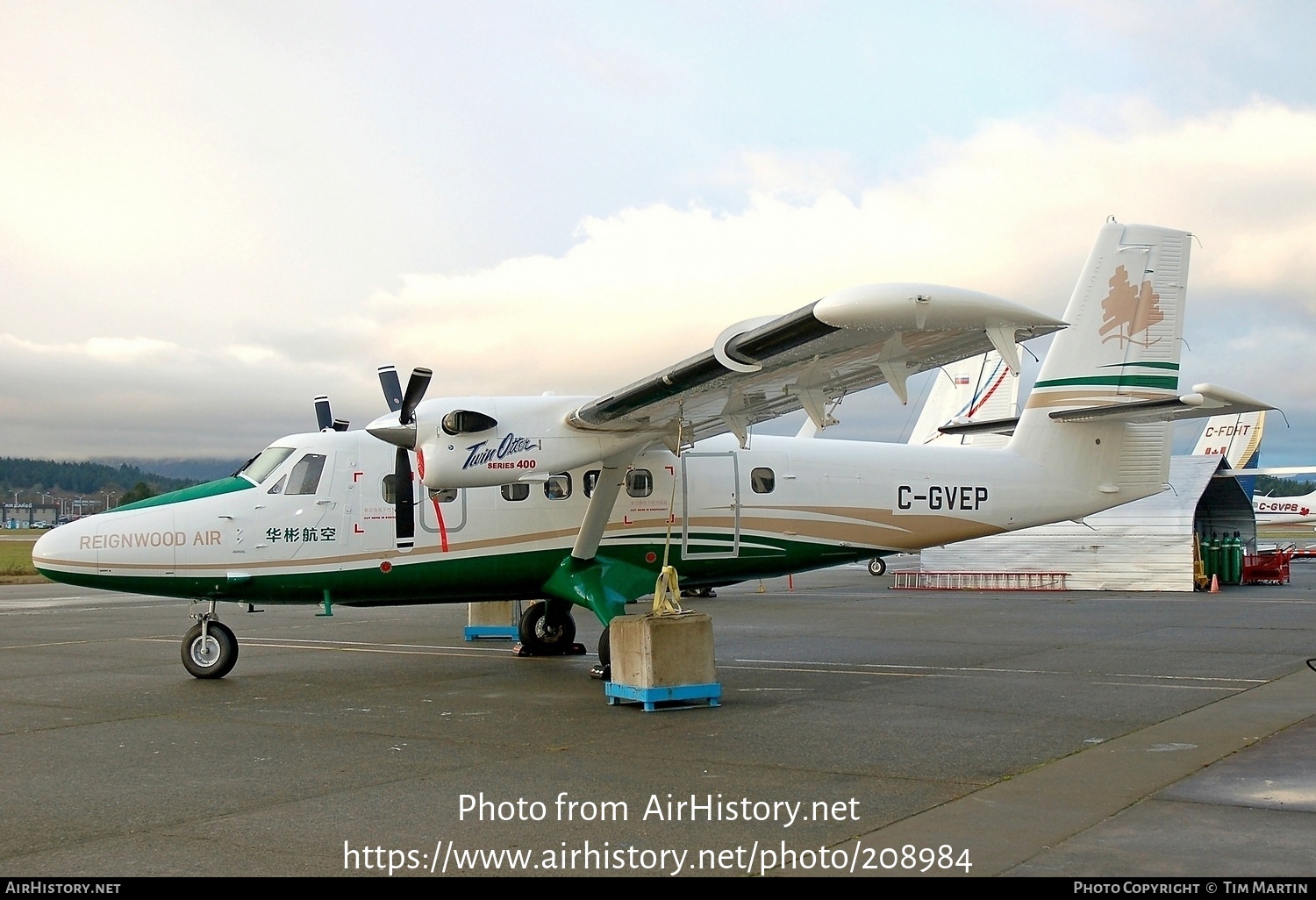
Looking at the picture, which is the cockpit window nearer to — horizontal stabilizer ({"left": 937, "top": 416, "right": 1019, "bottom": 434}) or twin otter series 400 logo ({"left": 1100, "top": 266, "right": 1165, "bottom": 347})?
twin otter series 400 logo ({"left": 1100, "top": 266, "right": 1165, "bottom": 347})

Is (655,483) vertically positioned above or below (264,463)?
below

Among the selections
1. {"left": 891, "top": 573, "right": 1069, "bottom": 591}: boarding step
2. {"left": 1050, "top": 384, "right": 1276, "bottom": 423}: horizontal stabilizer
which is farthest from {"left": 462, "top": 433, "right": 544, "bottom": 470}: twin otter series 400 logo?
{"left": 891, "top": 573, "right": 1069, "bottom": 591}: boarding step

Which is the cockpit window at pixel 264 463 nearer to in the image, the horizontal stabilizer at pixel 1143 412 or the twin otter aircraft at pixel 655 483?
the twin otter aircraft at pixel 655 483

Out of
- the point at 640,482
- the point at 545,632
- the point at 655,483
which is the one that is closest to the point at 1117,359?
the point at 655,483

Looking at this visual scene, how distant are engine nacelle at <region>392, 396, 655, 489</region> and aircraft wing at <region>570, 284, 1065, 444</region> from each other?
29 cm

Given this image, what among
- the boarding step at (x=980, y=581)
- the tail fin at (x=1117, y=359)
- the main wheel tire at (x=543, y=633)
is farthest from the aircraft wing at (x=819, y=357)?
the boarding step at (x=980, y=581)

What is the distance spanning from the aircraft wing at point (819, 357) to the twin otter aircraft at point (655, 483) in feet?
0.13

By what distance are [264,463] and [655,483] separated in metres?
5.09

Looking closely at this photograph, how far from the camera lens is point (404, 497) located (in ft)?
43.7

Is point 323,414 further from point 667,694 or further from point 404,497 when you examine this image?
point 667,694

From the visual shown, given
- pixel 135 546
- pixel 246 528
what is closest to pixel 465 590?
pixel 246 528

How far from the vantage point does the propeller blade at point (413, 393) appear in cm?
1214

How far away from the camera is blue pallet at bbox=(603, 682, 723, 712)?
11.1m

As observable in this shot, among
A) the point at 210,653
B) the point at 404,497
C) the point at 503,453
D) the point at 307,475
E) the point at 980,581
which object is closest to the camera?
the point at 503,453
